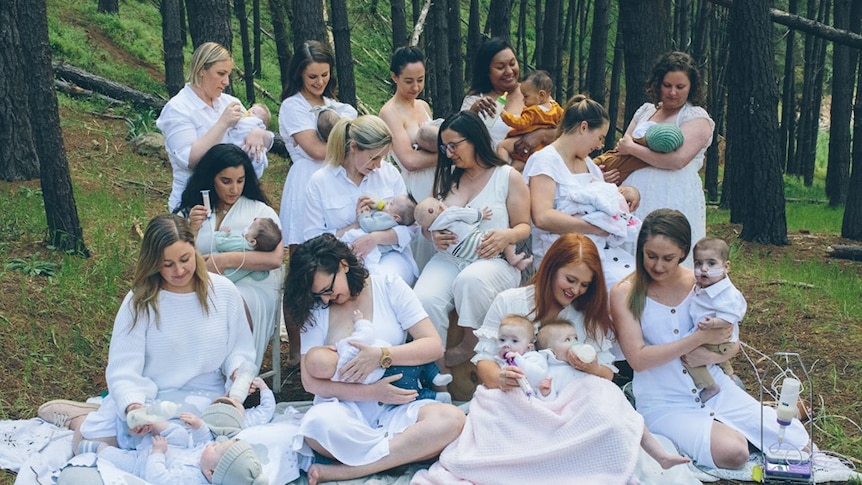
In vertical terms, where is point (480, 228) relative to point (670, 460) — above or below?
above

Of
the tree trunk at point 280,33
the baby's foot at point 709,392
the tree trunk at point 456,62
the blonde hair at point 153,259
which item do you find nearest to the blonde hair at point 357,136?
the blonde hair at point 153,259

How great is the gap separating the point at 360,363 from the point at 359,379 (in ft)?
0.29

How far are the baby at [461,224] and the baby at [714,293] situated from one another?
1075mm

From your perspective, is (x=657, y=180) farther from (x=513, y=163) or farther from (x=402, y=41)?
(x=402, y=41)

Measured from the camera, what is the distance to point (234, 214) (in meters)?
5.39

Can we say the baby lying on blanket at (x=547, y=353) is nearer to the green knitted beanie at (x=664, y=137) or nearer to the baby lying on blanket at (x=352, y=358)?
the baby lying on blanket at (x=352, y=358)

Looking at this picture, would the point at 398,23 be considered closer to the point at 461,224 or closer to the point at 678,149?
the point at 678,149

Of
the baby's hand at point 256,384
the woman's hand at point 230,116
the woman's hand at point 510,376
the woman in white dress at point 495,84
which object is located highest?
the woman in white dress at point 495,84

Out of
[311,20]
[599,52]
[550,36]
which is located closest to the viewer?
[311,20]

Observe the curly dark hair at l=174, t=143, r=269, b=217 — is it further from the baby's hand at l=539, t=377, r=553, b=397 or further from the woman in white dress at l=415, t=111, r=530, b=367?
the baby's hand at l=539, t=377, r=553, b=397

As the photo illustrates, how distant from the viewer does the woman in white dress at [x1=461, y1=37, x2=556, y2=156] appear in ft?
20.4

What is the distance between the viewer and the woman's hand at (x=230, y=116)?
5645 millimetres

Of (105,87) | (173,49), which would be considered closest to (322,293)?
(173,49)

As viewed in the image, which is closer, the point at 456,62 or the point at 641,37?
the point at 641,37
